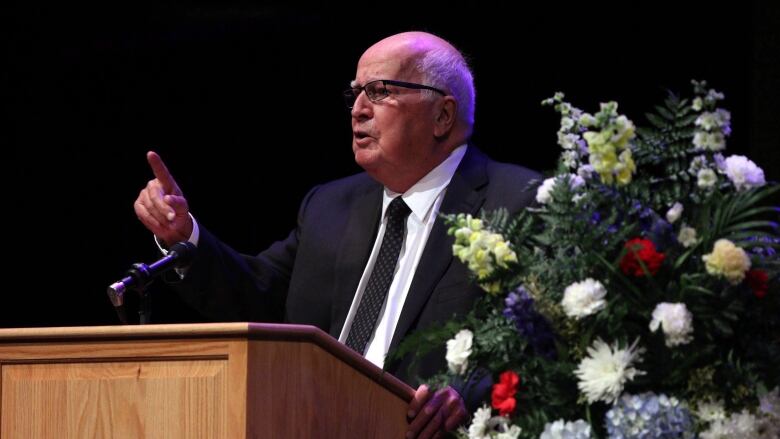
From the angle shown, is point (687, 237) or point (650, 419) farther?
point (687, 237)

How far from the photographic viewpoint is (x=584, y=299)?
221 cm

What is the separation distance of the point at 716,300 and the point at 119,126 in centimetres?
349

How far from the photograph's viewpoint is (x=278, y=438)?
2.52 m

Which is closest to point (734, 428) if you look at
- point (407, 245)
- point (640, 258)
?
point (640, 258)

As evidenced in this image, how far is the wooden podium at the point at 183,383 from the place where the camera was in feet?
8.12

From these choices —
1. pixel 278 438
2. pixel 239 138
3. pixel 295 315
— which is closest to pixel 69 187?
pixel 239 138

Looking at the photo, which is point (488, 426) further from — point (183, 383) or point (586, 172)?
point (183, 383)

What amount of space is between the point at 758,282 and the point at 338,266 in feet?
5.39

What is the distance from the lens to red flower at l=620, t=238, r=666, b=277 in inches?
87.8

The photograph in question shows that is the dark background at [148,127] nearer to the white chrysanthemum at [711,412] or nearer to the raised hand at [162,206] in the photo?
the raised hand at [162,206]

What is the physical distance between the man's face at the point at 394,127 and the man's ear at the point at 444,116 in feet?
0.07

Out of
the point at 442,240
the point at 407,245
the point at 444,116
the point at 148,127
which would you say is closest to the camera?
the point at 442,240

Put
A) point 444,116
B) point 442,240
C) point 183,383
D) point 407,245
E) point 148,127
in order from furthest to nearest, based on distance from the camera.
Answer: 1. point 148,127
2. point 444,116
3. point 407,245
4. point 442,240
5. point 183,383

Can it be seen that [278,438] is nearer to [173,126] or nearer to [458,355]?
[458,355]
